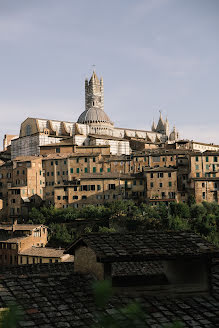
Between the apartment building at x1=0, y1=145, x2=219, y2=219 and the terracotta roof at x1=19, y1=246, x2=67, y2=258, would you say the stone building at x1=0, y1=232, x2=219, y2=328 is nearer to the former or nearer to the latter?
the terracotta roof at x1=19, y1=246, x2=67, y2=258

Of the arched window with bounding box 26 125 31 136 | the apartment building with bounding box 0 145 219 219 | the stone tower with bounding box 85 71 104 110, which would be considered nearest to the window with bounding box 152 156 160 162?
the apartment building with bounding box 0 145 219 219

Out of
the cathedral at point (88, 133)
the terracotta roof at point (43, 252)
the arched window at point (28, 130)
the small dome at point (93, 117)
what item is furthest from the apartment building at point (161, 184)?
the small dome at point (93, 117)

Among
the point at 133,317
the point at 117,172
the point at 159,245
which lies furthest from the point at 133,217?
the point at 133,317

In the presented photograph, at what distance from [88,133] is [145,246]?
90082 millimetres

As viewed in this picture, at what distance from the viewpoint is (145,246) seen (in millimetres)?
9828

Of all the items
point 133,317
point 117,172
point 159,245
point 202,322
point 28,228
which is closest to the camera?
point 133,317

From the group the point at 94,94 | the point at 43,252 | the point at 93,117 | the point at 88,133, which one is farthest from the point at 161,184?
the point at 94,94

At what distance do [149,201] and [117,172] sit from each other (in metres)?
7.96

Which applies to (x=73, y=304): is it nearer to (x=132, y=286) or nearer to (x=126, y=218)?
(x=132, y=286)

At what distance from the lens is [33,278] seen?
9195 mm

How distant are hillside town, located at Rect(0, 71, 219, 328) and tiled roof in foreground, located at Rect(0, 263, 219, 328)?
0.07 ft

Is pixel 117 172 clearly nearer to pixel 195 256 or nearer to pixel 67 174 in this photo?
pixel 67 174

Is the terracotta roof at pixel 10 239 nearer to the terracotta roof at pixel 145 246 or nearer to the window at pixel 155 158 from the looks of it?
the window at pixel 155 158

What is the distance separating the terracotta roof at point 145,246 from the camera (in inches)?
363
